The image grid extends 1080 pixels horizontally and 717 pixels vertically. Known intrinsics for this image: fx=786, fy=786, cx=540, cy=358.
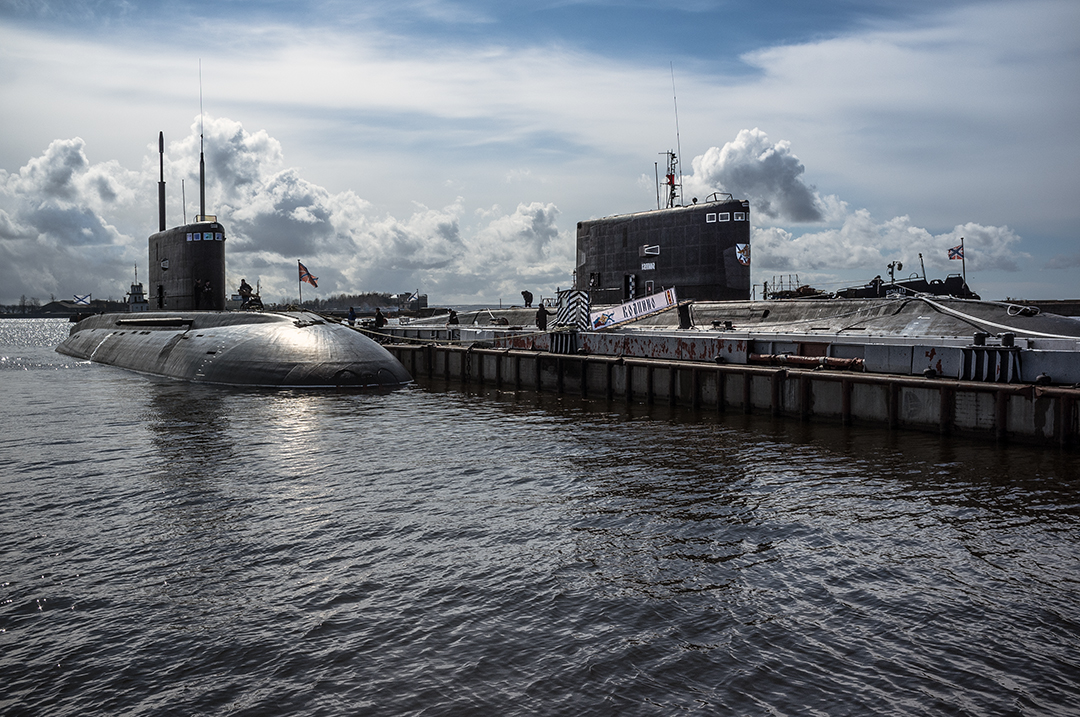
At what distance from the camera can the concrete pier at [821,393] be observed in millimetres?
17188

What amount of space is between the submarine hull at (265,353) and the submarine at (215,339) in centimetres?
4

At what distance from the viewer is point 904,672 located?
6980 mm

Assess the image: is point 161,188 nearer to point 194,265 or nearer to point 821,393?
point 194,265

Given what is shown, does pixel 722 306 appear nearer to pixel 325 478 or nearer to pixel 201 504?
pixel 325 478

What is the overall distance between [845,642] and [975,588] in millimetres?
2540

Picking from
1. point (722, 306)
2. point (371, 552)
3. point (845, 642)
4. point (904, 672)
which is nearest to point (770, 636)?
point (845, 642)

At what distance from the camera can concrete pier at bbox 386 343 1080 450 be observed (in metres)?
17.2

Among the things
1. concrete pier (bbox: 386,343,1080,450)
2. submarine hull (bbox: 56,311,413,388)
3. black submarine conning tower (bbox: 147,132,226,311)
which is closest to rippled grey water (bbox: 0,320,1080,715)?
concrete pier (bbox: 386,343,1080,450)

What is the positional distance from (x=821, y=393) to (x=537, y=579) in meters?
14.3

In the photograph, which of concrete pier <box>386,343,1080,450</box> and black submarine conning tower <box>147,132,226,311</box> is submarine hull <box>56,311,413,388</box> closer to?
black submarine conning tower <box>147,132,226,311</box>

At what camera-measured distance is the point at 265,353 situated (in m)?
30.1

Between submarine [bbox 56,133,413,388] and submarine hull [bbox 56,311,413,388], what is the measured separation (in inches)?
1.5

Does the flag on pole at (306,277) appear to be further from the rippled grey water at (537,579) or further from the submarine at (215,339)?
the rippled grey water at (537,579)

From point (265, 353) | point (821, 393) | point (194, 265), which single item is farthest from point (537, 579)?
point (194, 265)
